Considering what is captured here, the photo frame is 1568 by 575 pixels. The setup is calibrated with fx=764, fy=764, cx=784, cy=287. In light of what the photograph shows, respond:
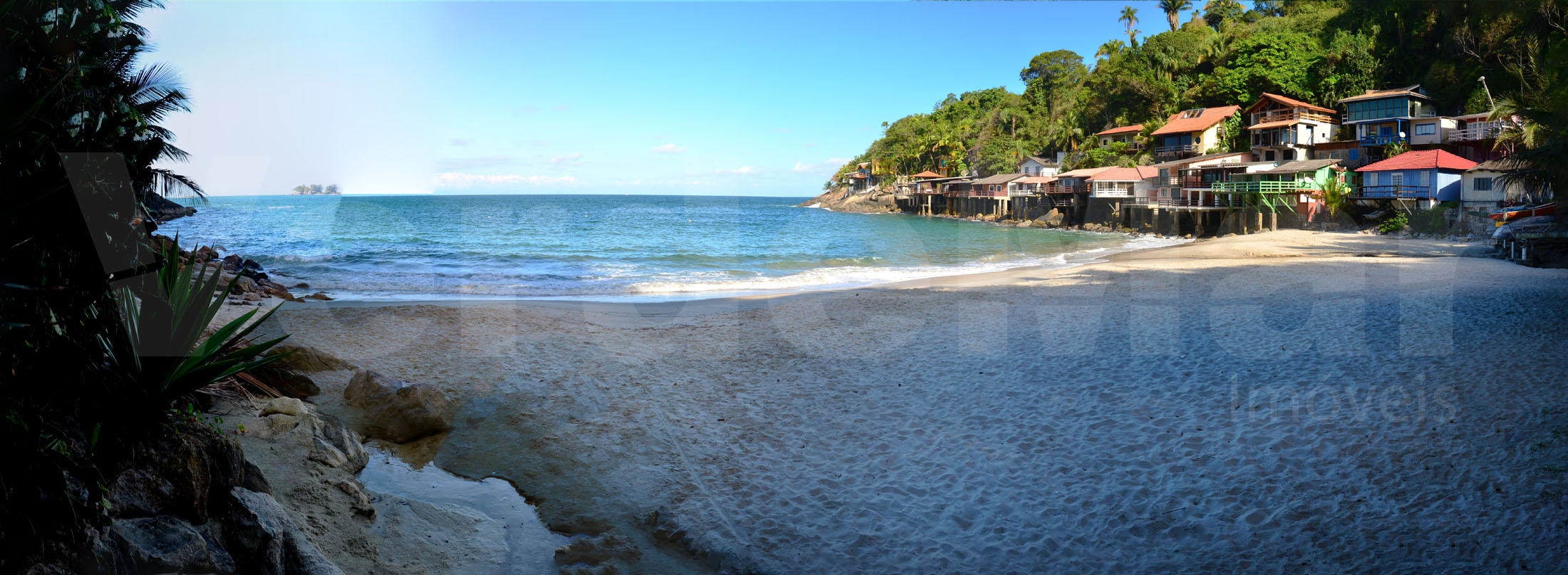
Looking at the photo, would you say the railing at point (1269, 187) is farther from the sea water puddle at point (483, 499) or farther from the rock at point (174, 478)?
the rock at point (174, 478)

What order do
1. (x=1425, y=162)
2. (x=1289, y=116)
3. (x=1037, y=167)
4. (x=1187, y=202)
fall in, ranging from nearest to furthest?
(x=1425, y=162) < (x=1187, y=202) < (x=1289, y=116) < (x=1037, y=167)

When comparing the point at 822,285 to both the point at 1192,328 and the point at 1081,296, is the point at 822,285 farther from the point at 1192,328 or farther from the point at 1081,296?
the point at 1192,328

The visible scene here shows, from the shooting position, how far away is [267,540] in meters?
4.25

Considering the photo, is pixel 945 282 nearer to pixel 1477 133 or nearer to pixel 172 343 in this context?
pixel 172 343

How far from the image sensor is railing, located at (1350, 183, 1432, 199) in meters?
36.2

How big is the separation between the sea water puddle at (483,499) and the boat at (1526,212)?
29777mm

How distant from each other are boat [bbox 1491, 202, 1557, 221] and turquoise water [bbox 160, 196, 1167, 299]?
44.5 feet

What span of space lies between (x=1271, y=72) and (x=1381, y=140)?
14414mm

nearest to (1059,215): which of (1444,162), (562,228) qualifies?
(1444,162)

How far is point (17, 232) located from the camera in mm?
3229

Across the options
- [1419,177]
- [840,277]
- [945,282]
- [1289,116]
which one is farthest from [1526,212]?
[1289,116]

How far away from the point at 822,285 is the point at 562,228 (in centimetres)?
4356

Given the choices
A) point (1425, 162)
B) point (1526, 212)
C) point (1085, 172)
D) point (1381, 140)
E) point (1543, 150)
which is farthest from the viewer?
point (1085, 172)

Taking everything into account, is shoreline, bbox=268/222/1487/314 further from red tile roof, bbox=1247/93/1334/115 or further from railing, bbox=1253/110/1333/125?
red tile roof, bbox=1247/93/1334/115
